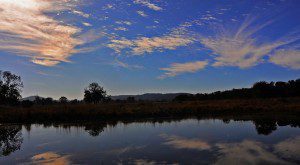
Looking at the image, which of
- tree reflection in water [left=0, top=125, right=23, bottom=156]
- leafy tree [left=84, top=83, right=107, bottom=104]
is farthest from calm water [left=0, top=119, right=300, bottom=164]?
leafy tree [left=84, top=83, right=107, bottom=104]

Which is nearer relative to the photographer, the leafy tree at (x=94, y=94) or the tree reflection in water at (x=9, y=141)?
the tree reflection in water at (x=9, y=141)

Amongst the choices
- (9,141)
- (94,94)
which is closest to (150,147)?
(9,141)

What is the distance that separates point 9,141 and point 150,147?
30.9 ft

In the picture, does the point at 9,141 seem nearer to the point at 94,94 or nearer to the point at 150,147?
the point at 150,147

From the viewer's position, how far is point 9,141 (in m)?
19.7

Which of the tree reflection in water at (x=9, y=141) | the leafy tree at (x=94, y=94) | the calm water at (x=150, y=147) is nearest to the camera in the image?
the calm water at (x=150, y=147)

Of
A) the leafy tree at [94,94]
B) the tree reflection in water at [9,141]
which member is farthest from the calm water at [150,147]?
the leafy tree at [94,94]

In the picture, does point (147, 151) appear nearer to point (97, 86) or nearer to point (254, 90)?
point (254, 90)

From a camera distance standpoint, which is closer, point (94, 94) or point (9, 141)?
point (9, 141)

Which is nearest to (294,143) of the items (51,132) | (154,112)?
(51,132)

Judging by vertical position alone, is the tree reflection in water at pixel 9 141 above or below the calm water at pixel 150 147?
above

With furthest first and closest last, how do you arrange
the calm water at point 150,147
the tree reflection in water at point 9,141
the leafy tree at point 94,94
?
the leafy tree at point 94,94
the tree reflection in water at point 9,141
the calm water at point 150,147

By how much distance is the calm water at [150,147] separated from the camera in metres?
13.2

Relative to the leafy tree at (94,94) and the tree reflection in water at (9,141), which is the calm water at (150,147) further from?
the leafy tree at (94,94)
